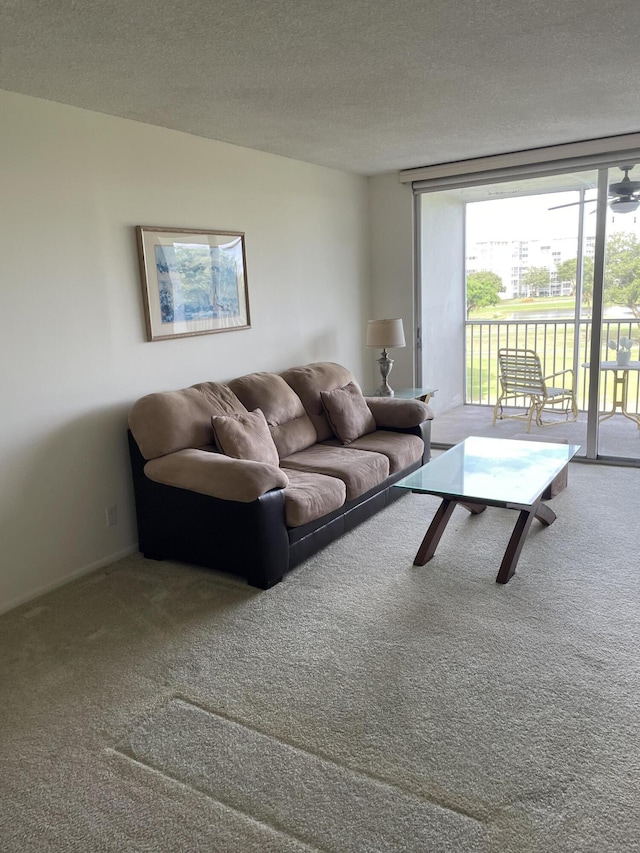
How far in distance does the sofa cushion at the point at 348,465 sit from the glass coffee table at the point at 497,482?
1.01 feet

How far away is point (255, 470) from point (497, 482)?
127cm

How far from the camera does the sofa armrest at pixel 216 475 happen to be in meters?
2.97

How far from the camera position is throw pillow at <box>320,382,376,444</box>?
428 cm

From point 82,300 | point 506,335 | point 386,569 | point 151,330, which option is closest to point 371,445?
point 386,569

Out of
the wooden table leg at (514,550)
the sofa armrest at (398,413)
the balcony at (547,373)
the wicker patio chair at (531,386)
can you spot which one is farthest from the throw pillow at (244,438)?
the wicker patio chair at (531,386)

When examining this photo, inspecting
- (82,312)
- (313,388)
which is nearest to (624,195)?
(313,388)

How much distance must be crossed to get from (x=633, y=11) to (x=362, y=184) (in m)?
3.30

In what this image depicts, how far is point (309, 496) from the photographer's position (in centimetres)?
318

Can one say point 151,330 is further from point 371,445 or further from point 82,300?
point 371,445

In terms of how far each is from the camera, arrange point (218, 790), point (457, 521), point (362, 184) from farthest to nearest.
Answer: point (362, 184), point (457, 521), point (218, 790)

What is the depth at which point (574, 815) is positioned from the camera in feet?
5.52

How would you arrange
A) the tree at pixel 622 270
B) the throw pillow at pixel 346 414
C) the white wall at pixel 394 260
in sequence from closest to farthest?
1. the throw pillow at pixel 346 414
2. the tree at pixel 622 270
3. the white wall at pixel 394 260

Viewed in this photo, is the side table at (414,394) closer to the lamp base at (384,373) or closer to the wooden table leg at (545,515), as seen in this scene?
the lamp base at (384,373)

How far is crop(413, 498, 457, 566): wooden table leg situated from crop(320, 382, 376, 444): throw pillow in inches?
42.0
